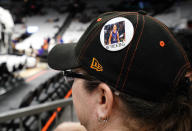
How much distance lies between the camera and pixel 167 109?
69 centimetres

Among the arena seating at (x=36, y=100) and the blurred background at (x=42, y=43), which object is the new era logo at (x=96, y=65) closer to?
the blurred background at (x=42, y=43)

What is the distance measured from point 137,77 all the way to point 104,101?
175mm

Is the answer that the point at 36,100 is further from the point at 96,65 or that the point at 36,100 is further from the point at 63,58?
the point at 96,65

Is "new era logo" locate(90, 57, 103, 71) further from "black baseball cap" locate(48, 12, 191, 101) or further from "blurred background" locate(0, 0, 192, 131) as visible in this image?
"blurred background" locate(0, 0, 192, 131)

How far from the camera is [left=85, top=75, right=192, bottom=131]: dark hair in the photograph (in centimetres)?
67

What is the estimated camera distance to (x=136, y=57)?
25.8 inches

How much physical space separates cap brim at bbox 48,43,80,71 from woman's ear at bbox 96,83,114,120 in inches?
6.7

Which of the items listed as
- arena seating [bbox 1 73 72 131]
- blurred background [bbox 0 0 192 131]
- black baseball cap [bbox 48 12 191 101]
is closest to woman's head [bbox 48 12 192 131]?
black baseball cap [bbox 48 12 191 101]

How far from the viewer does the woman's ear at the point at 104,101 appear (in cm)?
68

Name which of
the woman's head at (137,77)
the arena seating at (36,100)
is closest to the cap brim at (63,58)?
the woman's head at (137,77)

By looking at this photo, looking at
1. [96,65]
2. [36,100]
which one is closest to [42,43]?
[36,100]

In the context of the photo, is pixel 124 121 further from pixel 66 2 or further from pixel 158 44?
pixel 66 2

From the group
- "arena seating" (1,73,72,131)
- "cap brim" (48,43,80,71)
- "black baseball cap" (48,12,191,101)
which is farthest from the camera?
"arena seating" (1,73,72,131)

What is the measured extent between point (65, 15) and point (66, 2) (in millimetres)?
2941
